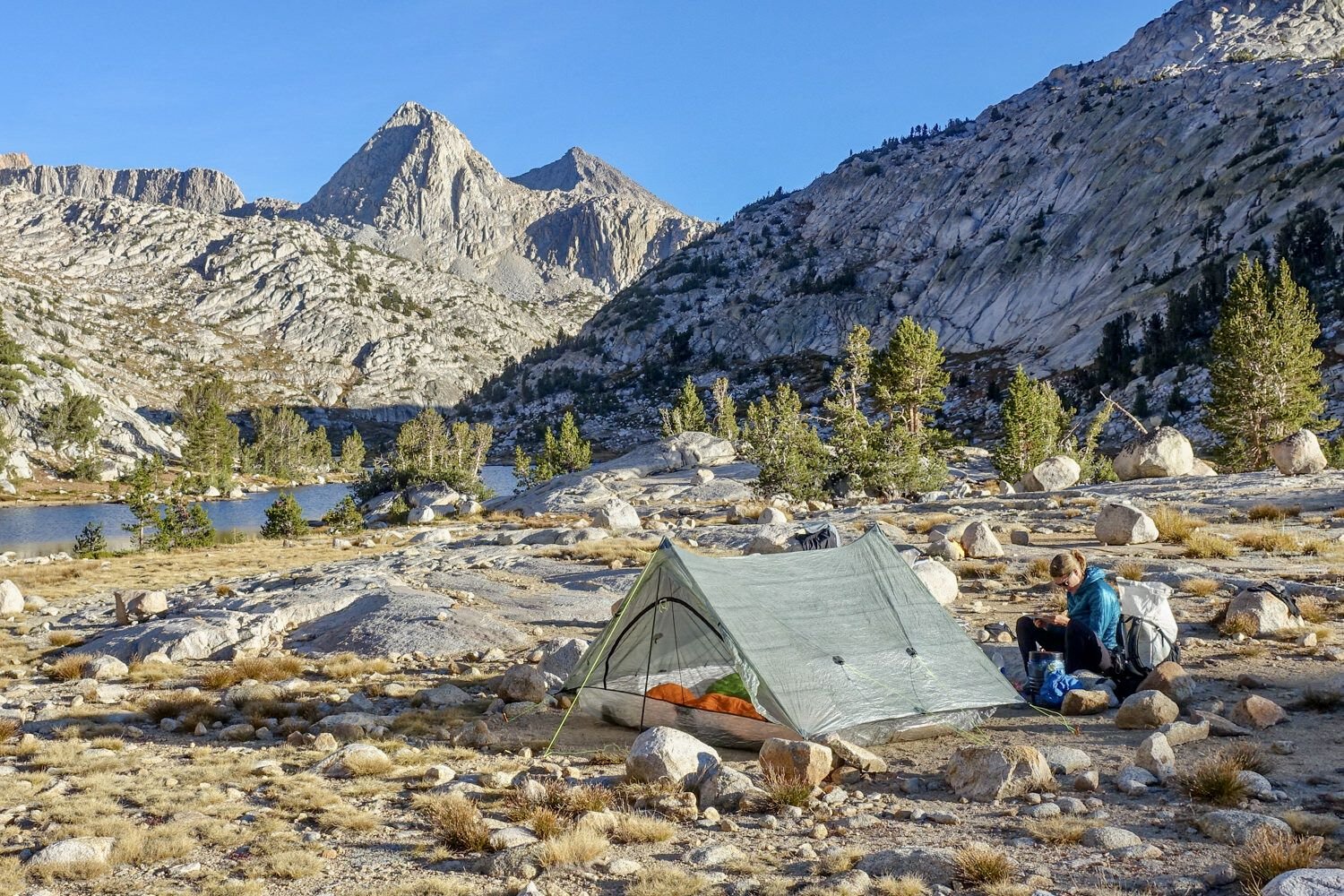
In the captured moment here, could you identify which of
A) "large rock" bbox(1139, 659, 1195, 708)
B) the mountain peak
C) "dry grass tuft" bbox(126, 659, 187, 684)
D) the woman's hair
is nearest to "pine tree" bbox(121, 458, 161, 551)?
"dry grass tuft" bbox(126, 659, 187, 684)

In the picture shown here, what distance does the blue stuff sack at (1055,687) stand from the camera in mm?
11102

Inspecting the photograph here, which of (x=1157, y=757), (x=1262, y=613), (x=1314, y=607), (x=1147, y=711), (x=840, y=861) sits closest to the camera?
(x=840, y=861)

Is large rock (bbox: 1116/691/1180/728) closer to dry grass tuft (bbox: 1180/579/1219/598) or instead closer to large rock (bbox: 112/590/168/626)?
dry grass tuft (bbox: 1180/579/1219/598)

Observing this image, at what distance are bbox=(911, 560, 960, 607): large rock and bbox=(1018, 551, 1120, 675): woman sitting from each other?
593 centimetres

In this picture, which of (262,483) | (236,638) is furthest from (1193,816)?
(262,483)

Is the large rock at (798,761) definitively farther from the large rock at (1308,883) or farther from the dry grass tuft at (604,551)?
the dry grass tuft at (604,551)

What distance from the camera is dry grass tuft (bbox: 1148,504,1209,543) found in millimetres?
23734

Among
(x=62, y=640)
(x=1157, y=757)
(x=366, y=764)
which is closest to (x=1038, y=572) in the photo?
(x=1157, y=757)

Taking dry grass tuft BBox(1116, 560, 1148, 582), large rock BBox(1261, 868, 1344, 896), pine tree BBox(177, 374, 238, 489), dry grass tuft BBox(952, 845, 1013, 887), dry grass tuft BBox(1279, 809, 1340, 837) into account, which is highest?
pine tree BBox(177, 374, 238, 489)

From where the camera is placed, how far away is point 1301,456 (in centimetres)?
3703

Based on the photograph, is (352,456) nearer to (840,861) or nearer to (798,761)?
(798,761)

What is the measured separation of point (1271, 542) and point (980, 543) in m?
6.92

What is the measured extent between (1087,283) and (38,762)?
137488 millimetres

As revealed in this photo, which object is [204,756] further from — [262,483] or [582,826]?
[262,483]
